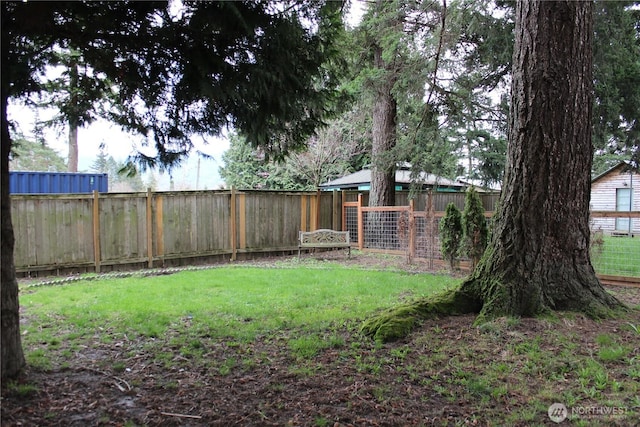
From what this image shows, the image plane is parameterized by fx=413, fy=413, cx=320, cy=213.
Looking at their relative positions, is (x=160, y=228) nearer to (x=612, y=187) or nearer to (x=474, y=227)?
(x=474, y=227)

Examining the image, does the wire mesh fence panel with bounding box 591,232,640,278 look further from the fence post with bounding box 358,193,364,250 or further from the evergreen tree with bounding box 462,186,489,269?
the fence post with bounding box 358,193,364,250

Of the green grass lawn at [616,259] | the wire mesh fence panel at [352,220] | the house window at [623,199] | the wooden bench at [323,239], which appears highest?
the house window at [623,199]

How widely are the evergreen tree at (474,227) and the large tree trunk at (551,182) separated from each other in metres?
3.44

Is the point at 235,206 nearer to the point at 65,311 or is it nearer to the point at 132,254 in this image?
the point at 132,254

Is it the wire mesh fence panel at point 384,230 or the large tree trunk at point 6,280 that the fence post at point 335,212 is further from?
the large tree trunk at point 6,280

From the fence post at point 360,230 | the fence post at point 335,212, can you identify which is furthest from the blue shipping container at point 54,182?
the fence post at point 360,230

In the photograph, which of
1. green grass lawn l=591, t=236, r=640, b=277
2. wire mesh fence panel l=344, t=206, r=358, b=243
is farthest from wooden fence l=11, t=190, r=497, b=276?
green grass lawn l=591, t=236, r=640, b=277

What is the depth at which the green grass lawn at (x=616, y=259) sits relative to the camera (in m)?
6.97

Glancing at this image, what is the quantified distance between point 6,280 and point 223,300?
3.04 meters

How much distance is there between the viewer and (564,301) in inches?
151

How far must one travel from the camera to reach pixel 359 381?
2930 mm

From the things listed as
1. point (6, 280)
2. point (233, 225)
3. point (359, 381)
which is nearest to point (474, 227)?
point (359, 381)

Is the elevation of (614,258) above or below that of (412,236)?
below

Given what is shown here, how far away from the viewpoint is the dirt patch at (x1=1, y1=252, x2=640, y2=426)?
2459 mm
